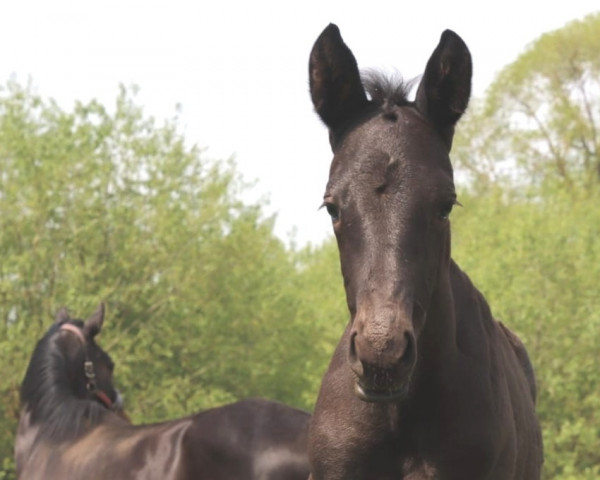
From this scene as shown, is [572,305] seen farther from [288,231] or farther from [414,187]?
[414,187]

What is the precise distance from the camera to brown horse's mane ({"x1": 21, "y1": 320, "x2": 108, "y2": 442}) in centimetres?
1114

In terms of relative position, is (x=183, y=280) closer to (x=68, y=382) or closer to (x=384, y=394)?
(x=68, y=382)

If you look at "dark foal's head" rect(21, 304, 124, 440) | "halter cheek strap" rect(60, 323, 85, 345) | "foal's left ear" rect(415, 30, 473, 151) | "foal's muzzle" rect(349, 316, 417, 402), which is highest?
"foal's left ear" rect(415, 30, 473, 151)

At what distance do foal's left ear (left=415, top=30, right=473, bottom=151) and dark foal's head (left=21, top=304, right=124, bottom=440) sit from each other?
698 cm

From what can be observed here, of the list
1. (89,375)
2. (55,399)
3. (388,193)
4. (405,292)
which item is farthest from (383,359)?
(89,375)

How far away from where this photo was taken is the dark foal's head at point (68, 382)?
11.2 metres

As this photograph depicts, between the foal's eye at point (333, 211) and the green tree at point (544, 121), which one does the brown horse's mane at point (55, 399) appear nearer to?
the foal's eye at point (333, 211)

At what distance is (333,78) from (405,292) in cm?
108

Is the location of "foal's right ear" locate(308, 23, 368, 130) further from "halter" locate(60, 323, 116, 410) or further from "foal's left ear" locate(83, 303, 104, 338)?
"foal's left ear" locate(83, 303, 104, 338)

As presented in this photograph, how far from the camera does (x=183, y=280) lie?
78.3 feet

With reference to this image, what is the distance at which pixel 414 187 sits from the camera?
4.43m

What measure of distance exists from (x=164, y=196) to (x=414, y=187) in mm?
19375

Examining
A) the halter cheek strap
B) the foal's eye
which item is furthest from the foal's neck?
the halter cheek strap

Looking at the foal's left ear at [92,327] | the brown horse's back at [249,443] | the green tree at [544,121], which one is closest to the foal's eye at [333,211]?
the brown horse's back at [249,443]
